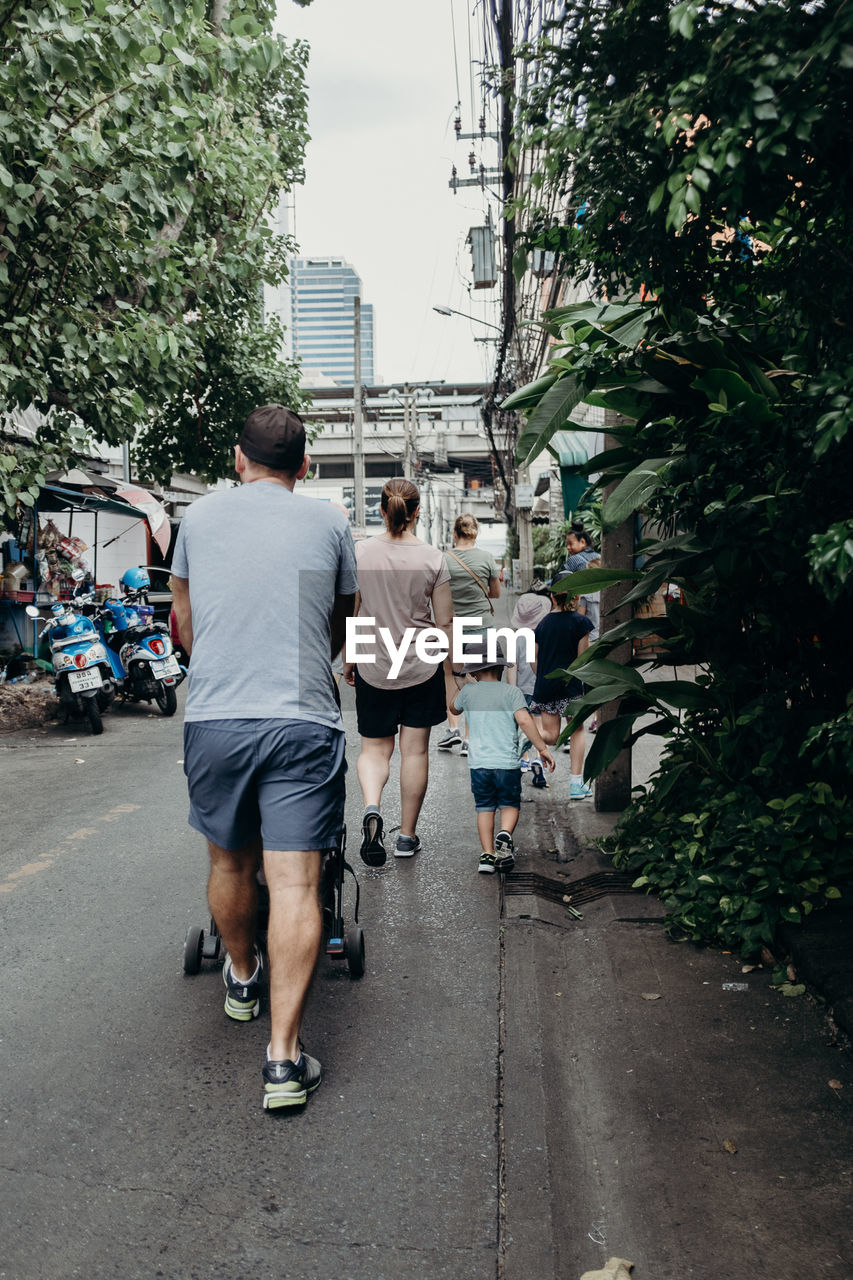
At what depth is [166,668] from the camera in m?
11.8

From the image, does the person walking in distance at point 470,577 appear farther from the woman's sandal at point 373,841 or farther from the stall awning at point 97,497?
the stall awning at point 97,497

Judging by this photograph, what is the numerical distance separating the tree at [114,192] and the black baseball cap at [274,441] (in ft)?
15.2

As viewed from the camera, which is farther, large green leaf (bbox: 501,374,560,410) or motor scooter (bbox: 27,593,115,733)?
motor scooter (bbox: 27,593,115,733)

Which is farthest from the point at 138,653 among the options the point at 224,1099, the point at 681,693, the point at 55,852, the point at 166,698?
the point at 224,1099

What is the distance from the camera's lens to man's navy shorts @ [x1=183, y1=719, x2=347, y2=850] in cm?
330

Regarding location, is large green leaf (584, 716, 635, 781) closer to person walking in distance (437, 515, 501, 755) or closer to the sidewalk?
the sidewalk

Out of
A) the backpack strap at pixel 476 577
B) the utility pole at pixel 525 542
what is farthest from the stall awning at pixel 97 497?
the utility pole at pixel 525 542

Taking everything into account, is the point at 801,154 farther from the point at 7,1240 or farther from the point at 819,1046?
the point at 7,1240

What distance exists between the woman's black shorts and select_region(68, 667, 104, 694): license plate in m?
5.41

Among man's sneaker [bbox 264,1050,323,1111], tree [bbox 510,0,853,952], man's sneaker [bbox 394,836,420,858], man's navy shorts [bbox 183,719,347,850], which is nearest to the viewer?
tree [bbox 510,0,853,952]

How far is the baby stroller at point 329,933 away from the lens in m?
3.93

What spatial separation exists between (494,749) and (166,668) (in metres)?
6.90

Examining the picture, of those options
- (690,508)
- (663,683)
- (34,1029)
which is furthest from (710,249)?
(34,1029)

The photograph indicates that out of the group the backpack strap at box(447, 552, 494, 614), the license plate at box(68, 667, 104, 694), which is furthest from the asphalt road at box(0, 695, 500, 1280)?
the license plate at box(68, 667, 104, 694)
